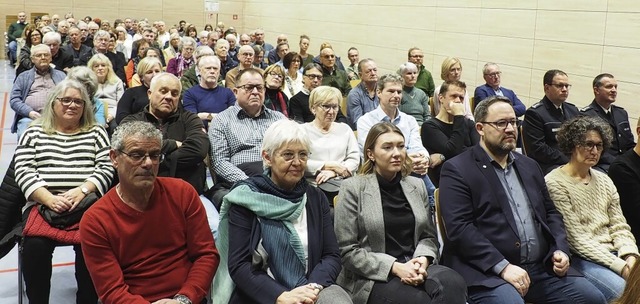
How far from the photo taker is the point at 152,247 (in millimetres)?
2947

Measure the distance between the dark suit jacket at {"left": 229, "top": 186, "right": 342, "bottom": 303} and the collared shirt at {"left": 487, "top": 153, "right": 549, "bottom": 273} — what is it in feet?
3.41

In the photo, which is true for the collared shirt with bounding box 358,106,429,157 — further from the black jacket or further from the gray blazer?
the gray blazer

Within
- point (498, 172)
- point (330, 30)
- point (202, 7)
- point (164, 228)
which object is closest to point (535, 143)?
point (498, 172)

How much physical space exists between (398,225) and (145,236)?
1.29 meters

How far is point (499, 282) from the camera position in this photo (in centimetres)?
329

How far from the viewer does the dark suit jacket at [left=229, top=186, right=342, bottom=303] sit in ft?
9.80

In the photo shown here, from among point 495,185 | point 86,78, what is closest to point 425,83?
point 86,78

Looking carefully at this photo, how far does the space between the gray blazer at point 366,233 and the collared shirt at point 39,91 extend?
4.20 metres

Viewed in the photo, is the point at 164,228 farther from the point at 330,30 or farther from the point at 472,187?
the point at 330,30

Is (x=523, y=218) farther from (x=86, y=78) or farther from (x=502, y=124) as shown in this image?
Result: (x=86, y=78)

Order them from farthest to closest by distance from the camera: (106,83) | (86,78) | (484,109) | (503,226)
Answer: (106,83), (86,78), (484,109), (503,226)

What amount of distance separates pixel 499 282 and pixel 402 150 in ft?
2.77

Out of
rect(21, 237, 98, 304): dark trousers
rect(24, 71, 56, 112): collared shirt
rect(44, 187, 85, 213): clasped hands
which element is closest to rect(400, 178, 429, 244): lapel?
rect(44, 187, 85, 213): clasped hands

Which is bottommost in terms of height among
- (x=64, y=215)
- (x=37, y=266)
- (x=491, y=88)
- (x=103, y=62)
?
(x=37, y=266)
